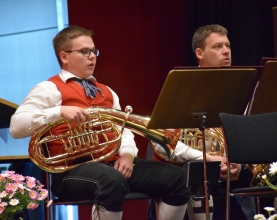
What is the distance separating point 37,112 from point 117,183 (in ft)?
2.12

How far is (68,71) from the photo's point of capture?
3.96 metres

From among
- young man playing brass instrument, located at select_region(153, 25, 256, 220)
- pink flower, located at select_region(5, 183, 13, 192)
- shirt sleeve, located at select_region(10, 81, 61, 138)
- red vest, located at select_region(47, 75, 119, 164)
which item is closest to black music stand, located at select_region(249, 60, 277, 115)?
young man playing brass instrument, located at select_region(153, 25, 256, 220)

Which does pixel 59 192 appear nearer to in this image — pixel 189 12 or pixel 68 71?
pixel 68 71

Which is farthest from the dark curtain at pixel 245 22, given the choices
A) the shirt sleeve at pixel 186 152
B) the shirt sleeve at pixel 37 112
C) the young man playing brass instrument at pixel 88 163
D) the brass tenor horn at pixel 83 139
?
the shirt sleeve at pixel 37 112

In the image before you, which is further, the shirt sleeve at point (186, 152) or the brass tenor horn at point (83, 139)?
the shirt sleeve at point (186, 152)

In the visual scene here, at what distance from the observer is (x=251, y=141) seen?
3.67 metres

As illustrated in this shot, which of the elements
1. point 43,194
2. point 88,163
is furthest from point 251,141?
point 43,194

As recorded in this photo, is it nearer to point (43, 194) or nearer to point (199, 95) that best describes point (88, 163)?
point (43, 194)

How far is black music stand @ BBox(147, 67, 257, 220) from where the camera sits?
332cm

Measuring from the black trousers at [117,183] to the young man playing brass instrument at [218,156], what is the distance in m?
0.29

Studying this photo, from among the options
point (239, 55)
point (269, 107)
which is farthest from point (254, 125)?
point (239, 55)

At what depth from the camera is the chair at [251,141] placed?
11.9 feet

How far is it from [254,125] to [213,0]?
2.18 m

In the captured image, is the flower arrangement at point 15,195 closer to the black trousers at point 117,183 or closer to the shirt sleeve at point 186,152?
the black trousers at point 117,183
